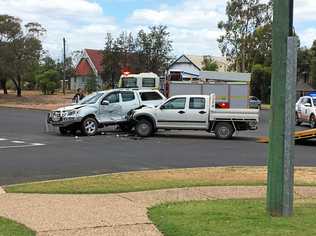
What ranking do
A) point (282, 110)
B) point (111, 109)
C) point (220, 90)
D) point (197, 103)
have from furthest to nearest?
1. point (220, 90)
2. point (111, 109)
3. point (197, 103)
4. point (282, 110)

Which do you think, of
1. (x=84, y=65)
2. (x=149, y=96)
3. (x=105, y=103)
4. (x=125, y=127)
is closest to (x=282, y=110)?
(x=105, y=103)

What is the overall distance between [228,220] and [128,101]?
1774 centimetres

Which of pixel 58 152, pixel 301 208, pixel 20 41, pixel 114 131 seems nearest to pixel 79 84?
pixel 20 41

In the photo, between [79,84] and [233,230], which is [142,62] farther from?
[233,230]

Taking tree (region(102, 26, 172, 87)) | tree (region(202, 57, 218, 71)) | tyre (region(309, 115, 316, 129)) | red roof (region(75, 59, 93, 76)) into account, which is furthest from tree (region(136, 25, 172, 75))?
red roof (region(75, 59, 93, 76))

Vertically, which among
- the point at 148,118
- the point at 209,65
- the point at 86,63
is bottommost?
the point at 148,118

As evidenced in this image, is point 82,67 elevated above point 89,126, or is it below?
above

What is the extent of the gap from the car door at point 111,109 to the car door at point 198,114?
306 centimetres

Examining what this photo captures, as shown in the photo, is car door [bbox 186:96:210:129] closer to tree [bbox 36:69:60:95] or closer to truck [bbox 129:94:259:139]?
truck [bbox 129:94:259:139]

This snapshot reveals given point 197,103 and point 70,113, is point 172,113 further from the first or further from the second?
point 70,113

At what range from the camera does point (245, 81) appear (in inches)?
1329

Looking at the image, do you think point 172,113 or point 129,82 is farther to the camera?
point 129,82

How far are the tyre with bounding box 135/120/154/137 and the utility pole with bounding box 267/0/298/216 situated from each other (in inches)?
620

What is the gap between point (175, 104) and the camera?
2347 centimetres
